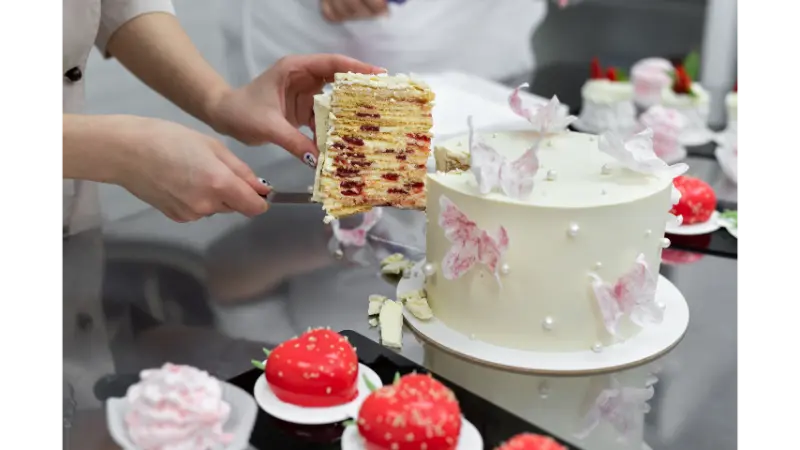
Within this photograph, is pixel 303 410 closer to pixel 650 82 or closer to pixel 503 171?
pixel 503 171

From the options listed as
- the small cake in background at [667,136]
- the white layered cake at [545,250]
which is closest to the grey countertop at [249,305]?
the white layered cake at [545,250]

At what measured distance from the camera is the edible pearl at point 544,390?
1264 millimetres

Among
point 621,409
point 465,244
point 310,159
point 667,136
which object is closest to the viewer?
point 621,409

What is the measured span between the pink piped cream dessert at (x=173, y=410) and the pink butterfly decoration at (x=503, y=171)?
0.49 metres

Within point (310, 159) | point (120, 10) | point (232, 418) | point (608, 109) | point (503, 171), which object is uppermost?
point (120, 10)

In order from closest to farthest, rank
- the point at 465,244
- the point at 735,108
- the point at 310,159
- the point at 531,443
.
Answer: the point at 531,443, the point at 465,244, the point at 310,159, the point at 735,108

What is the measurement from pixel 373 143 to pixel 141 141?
1.20 ft

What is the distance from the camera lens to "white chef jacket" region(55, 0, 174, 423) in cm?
130

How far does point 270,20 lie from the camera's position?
2609 millimetres

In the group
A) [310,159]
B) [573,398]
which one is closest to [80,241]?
[310,159]

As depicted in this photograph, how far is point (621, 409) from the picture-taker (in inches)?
48.8

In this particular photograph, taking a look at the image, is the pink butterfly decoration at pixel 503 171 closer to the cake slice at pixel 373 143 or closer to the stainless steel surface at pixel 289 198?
the cake slice at pixel 373 143

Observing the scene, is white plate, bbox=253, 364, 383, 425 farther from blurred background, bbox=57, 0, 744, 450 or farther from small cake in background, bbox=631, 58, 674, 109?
small cake in background, bbox=631, 58, 674, 109

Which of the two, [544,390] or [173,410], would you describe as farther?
[544,390]
